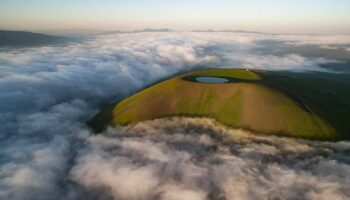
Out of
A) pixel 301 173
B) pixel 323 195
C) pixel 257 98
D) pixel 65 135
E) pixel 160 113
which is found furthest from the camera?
pixel 65 135

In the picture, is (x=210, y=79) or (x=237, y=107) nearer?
(x=237, y=107)

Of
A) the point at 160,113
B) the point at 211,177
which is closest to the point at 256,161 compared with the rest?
the point at 211,177

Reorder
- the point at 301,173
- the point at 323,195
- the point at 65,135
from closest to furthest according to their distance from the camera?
the point at 323,195, the point at 301,173, the point at 65,135

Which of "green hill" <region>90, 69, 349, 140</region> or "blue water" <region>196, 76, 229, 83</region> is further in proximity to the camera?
"blue water" <region>196, 76, 229, 83</region>

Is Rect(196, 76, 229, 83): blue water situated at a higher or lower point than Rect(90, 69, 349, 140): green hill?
higher

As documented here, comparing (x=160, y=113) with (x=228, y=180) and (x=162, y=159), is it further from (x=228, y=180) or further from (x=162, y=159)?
(x=228, y=180)

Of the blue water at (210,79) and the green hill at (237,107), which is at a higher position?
the blue water at (210,79)

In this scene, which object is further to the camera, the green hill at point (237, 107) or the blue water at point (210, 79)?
the blue water at point (210, 79)

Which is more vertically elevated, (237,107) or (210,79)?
(210,79)
